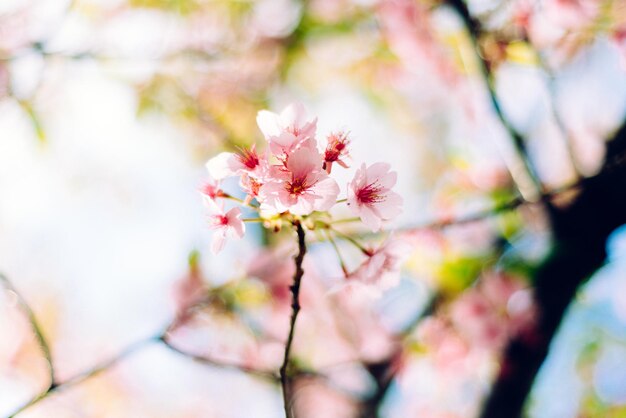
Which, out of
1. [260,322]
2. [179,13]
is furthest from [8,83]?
[260,322]

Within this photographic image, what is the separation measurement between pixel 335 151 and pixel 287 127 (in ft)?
0.38

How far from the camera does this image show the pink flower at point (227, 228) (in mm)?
1110

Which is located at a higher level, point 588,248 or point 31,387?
point 588,248

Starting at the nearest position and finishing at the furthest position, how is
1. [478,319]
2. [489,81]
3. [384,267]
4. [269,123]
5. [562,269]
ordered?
[269,123], [384,267], [489,81], [562,269], [478,319]

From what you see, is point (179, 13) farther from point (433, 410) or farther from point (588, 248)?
point (433, 410)

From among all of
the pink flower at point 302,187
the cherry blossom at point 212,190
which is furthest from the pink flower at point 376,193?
the cherry blossom at point 212,190

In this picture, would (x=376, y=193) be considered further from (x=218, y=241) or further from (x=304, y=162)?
(x=218, y=241)

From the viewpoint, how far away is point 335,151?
1094mm

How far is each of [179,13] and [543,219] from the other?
7.44 ft

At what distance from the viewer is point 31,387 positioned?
3824mm

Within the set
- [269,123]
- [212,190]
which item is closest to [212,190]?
[212,190]

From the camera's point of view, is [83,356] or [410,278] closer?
[410,278]

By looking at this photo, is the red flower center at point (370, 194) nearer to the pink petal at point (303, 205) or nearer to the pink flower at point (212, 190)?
the pink petal at point (303, 205)

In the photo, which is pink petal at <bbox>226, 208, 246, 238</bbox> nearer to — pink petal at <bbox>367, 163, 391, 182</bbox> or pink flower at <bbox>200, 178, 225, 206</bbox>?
pink flower at <bbox>200, 178, 225, 206</bbox>
